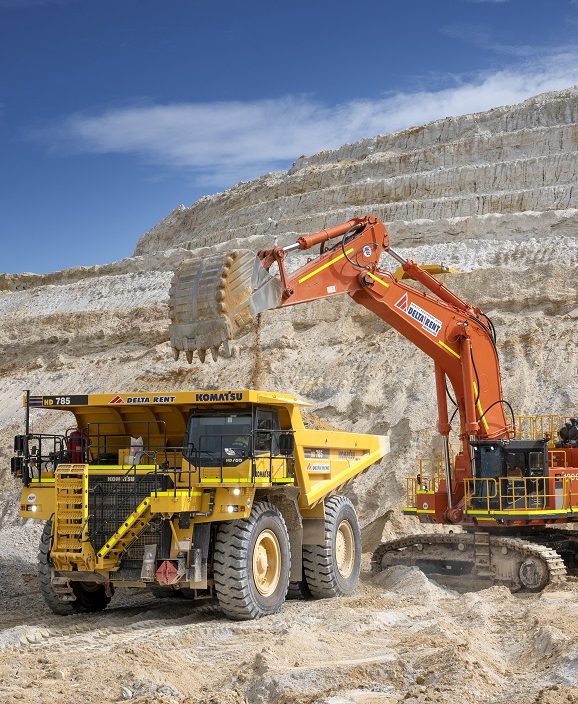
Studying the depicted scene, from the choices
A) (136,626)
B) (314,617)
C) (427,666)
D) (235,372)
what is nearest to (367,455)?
(314,617)

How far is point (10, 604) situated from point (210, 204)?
35.4 m

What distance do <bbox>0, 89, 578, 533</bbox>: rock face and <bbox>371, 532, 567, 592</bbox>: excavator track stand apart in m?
3.24

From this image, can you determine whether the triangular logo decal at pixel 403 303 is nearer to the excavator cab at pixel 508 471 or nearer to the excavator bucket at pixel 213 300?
the excavator cab at pixel 508 471

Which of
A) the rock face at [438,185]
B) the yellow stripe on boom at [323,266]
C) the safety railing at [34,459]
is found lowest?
the safety railing at [34,459]

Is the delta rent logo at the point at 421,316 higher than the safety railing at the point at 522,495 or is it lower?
higher

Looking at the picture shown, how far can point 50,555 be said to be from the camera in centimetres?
995

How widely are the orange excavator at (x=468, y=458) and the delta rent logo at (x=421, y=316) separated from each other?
0.01m

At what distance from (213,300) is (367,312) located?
14642 millimetres

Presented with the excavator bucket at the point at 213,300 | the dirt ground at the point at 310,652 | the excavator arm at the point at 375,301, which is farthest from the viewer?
the excavator arm at the point at 375,301

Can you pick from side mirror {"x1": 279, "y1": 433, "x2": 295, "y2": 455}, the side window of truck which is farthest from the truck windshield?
side mirror {"x1": 279, "y1": 433, "x2": 295, "y2": 455}

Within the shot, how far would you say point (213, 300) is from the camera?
991 centimetres

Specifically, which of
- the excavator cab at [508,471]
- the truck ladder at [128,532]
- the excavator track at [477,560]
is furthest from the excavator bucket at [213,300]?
the excavator track at [477,560]

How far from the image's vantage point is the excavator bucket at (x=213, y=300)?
389 inches

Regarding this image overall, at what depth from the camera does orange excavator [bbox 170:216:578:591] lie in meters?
12.1
